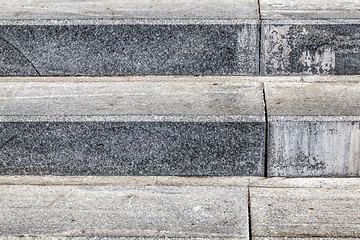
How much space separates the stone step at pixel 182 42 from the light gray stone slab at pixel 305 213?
0.80 metres

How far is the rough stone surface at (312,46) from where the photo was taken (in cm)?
280

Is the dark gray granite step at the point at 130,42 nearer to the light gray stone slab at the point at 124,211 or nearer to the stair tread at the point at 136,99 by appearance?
the stair tread at the point at 136,99

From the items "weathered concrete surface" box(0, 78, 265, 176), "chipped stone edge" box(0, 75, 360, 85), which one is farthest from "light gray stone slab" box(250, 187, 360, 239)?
"chipped stone edge" box(0, 75, 360, 85)

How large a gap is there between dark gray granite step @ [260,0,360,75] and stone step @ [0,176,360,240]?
0.69 m

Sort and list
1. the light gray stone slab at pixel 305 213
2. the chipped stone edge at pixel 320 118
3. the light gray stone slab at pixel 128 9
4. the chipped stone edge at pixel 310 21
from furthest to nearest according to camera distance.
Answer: the light gray stone slab at pixel 128 9
the chipped stone edge at pixel 310 21
the chipped stone edge at pixel 320 118
the light gray stone slab at pixel 305 213

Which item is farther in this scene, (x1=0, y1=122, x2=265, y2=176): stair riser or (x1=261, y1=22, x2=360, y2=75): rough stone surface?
(x1=261, y1=22, x2=360, y2=75): rough stone surface

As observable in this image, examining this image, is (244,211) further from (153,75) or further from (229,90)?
(153,75)

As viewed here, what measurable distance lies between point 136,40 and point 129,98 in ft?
1.24

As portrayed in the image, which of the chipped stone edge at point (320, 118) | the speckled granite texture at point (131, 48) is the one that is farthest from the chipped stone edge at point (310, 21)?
the chipped stone edge at point (320, 118)

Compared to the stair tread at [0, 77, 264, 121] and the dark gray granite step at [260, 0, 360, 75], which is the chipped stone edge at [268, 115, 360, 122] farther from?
the dark gray granite step at [260, 0, 360, 75]

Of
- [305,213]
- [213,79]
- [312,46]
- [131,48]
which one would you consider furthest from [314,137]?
[131,48]

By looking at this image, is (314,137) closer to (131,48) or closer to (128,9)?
(131,48)

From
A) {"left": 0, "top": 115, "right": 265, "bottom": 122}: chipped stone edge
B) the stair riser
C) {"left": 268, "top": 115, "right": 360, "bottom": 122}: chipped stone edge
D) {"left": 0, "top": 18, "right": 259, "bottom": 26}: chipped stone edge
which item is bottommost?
the stair riser

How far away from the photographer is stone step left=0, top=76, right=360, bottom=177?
2527 millimetres
